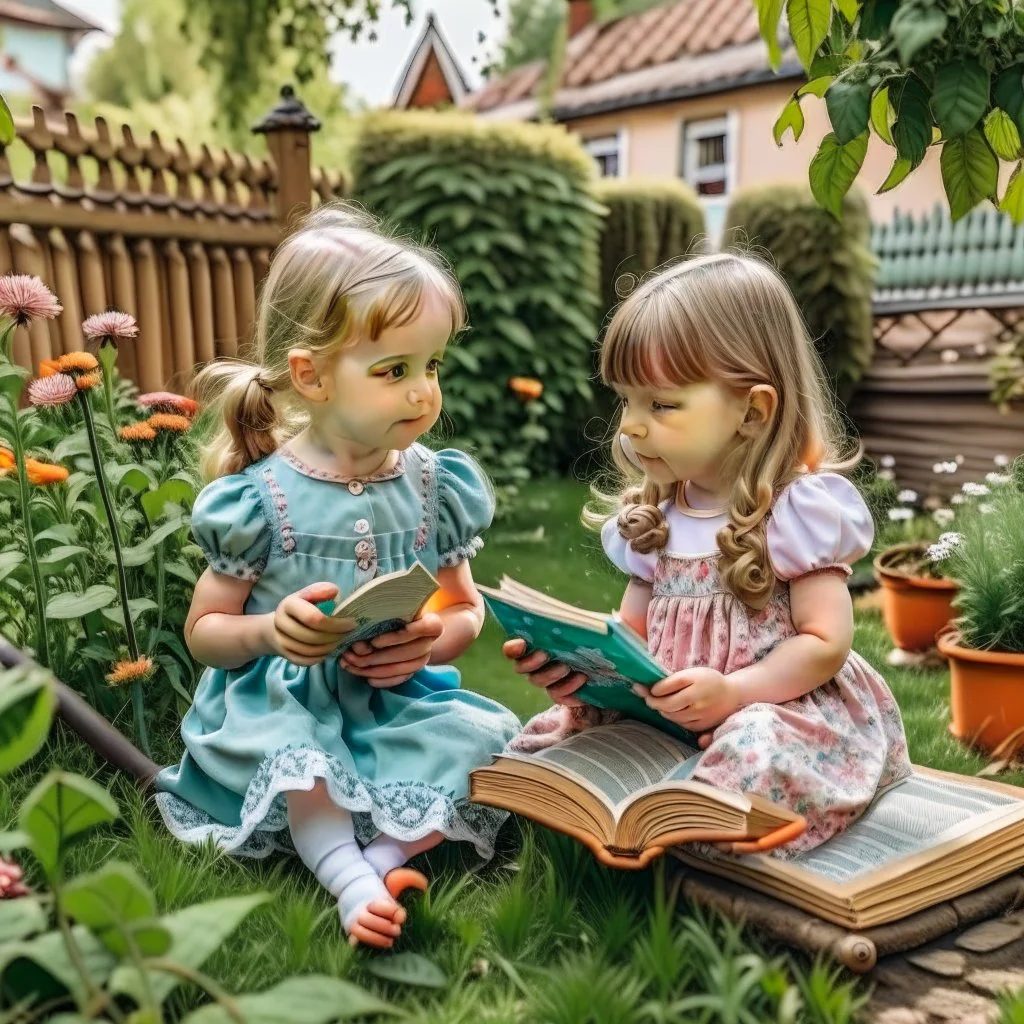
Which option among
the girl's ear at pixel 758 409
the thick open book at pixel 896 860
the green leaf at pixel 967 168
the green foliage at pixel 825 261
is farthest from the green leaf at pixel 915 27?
the green foliage at pixel 825 261

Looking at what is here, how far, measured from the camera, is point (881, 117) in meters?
2.29

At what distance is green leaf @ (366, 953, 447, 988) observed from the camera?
6.08 feet

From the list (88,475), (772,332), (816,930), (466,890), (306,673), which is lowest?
(466,890)

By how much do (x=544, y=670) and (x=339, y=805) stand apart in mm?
433

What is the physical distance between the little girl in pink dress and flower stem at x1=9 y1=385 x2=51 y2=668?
3.77ft

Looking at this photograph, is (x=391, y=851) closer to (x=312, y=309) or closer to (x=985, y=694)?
(x=312, y=309)

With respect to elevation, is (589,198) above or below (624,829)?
above

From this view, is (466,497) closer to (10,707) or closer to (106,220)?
(10,707)

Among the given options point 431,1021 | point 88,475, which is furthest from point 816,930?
point 88,475

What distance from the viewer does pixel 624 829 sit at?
1.89 metres

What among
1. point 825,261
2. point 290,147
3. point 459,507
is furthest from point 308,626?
point 825,261

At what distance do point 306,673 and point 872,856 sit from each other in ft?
3.54

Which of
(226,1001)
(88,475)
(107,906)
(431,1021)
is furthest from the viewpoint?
(88,475)

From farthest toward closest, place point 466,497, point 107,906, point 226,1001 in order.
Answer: point 466,497, point 107,906, point 226,1001
